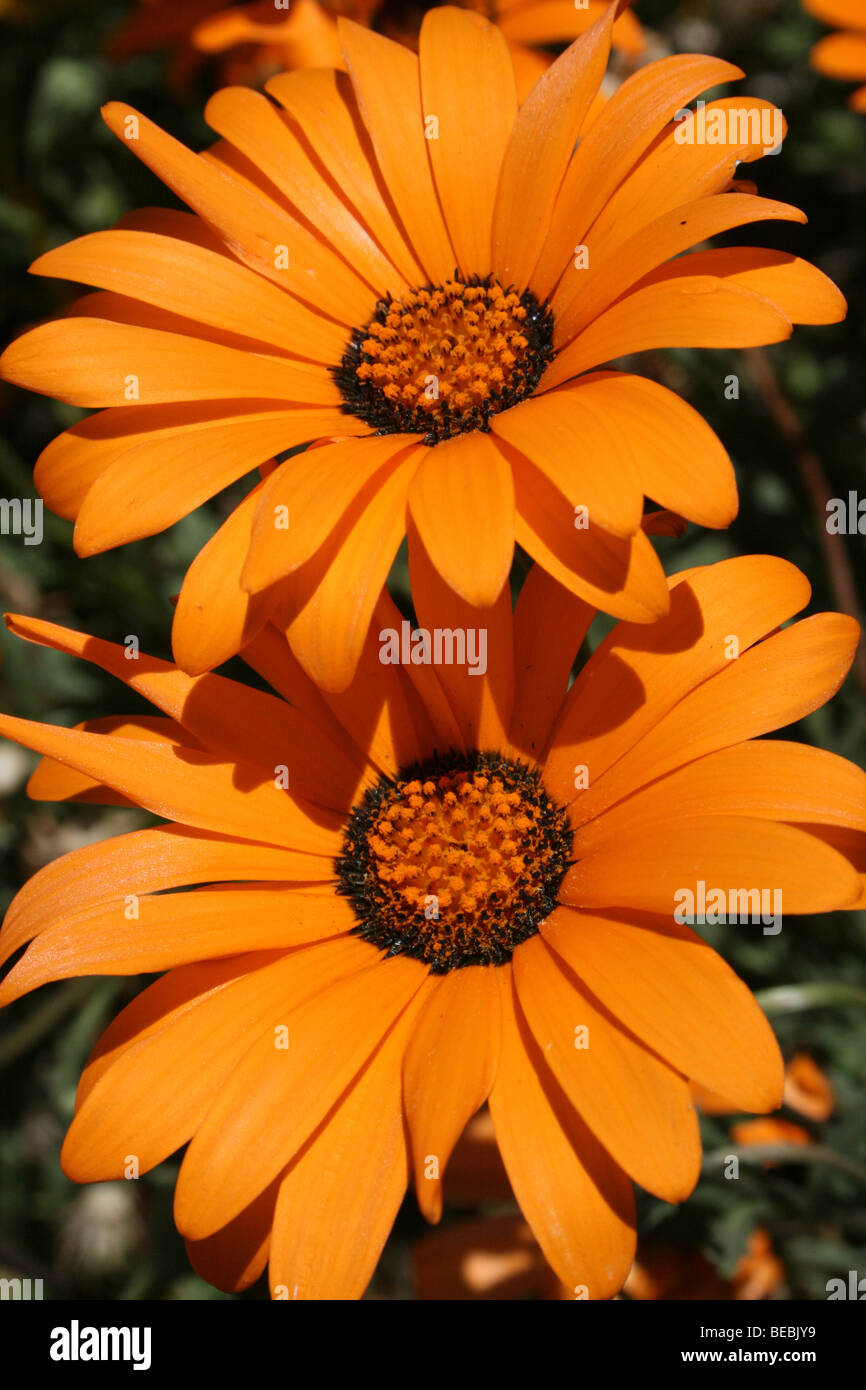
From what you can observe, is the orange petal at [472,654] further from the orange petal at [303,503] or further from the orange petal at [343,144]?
the orange petal at [343,144]

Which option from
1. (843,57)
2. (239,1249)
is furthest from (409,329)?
(843,57)

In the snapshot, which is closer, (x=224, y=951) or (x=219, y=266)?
(x=224, y=951)

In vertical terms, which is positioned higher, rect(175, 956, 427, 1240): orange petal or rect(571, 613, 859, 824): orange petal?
rect(571, 613, 859, 824): orange petal

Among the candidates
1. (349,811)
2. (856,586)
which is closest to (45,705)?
(349,811)

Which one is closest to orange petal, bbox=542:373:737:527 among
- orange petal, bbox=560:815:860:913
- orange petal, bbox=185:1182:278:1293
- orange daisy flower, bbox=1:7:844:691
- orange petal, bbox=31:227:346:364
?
orange daisy flower, bbox=1:7:844:691

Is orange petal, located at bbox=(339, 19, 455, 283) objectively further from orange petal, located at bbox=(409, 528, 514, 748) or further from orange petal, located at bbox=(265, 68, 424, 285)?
orange petal, located at bbox=(409, 528, 514, 748)

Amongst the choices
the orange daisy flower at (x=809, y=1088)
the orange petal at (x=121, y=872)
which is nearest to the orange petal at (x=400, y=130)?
the orange petal at (x=121, y=872)

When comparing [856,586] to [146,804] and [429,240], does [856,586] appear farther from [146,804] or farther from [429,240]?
[146,804]

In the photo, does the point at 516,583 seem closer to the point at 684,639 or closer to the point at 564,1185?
the point at 684,639
